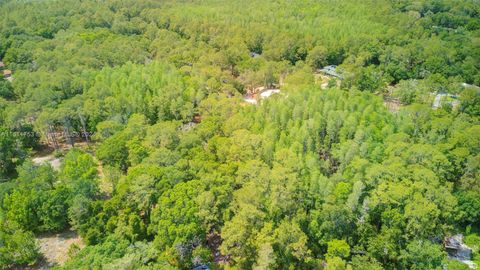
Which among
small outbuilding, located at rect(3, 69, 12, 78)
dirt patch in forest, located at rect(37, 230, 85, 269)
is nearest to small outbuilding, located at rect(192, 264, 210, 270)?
dirt patch in forest, located at rect(37, 230, 85, 269)

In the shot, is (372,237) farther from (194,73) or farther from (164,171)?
(194,73)

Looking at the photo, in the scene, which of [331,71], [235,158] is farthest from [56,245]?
[331,71]

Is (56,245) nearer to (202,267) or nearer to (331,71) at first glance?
(202,267)

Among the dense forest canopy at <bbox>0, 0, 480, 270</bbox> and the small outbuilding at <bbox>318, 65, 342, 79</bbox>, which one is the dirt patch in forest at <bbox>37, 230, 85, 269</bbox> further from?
the small outbuilding at <bbox>318, 65, 342, 79</bbox>

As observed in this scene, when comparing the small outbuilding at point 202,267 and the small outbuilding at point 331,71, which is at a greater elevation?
the small outbuilding at point 331,71

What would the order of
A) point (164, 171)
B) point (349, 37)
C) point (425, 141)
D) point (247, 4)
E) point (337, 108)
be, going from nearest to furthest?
point (164, 171)
point (425, 141)
point (337, 108)
point (349, 37)
point (247, 4)

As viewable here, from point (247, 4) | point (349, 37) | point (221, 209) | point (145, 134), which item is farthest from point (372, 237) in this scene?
point (247, 4)

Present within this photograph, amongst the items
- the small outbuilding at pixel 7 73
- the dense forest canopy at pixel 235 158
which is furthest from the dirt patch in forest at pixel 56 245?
the small outbuilding at pixel 7 73

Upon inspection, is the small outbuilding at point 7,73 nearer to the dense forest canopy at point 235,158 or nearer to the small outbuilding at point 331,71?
the dense forest canopy at point 235,158
